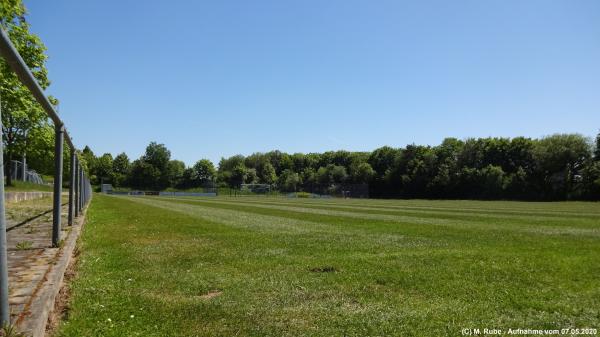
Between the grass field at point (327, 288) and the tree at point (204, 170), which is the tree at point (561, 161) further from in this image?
the tree at point (204, 170)

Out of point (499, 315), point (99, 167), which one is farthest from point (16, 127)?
point (99, 167)

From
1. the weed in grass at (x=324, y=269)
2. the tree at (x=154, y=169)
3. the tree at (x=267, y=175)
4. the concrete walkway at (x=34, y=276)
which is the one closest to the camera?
the concrete walkway at (x=34, y=276)

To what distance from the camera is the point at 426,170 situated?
10338 centimetres

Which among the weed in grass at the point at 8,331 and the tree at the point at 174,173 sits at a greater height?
the tree at the point at 174,173

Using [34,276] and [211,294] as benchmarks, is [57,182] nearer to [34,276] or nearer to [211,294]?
[34,276]

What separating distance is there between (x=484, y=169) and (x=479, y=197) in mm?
6319

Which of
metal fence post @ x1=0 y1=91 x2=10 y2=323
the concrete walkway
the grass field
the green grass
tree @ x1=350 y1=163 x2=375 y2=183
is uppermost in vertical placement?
tree @ x1=350 y1=163 x2=375 y2=183

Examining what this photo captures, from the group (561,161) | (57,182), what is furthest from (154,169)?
(57,182)

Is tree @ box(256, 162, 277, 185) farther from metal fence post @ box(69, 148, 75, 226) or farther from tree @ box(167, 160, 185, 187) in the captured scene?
metal fence post @ box(69, 148, 75, 226)

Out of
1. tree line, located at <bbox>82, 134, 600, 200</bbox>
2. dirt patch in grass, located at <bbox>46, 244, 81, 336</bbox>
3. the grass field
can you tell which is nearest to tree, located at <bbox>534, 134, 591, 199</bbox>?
tree line, located at <bbox>82, 134, 600, 200</bbox>

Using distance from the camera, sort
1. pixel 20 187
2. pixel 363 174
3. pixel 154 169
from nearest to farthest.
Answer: pixel 20 187 < pixel 363 174 < pixel 154 169

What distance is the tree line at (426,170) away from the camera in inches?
3076

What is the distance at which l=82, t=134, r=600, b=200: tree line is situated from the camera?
7812 centimetres

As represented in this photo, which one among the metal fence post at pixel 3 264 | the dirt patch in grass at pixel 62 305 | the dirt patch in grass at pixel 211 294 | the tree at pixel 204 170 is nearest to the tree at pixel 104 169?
the tree at pixel 204 170
